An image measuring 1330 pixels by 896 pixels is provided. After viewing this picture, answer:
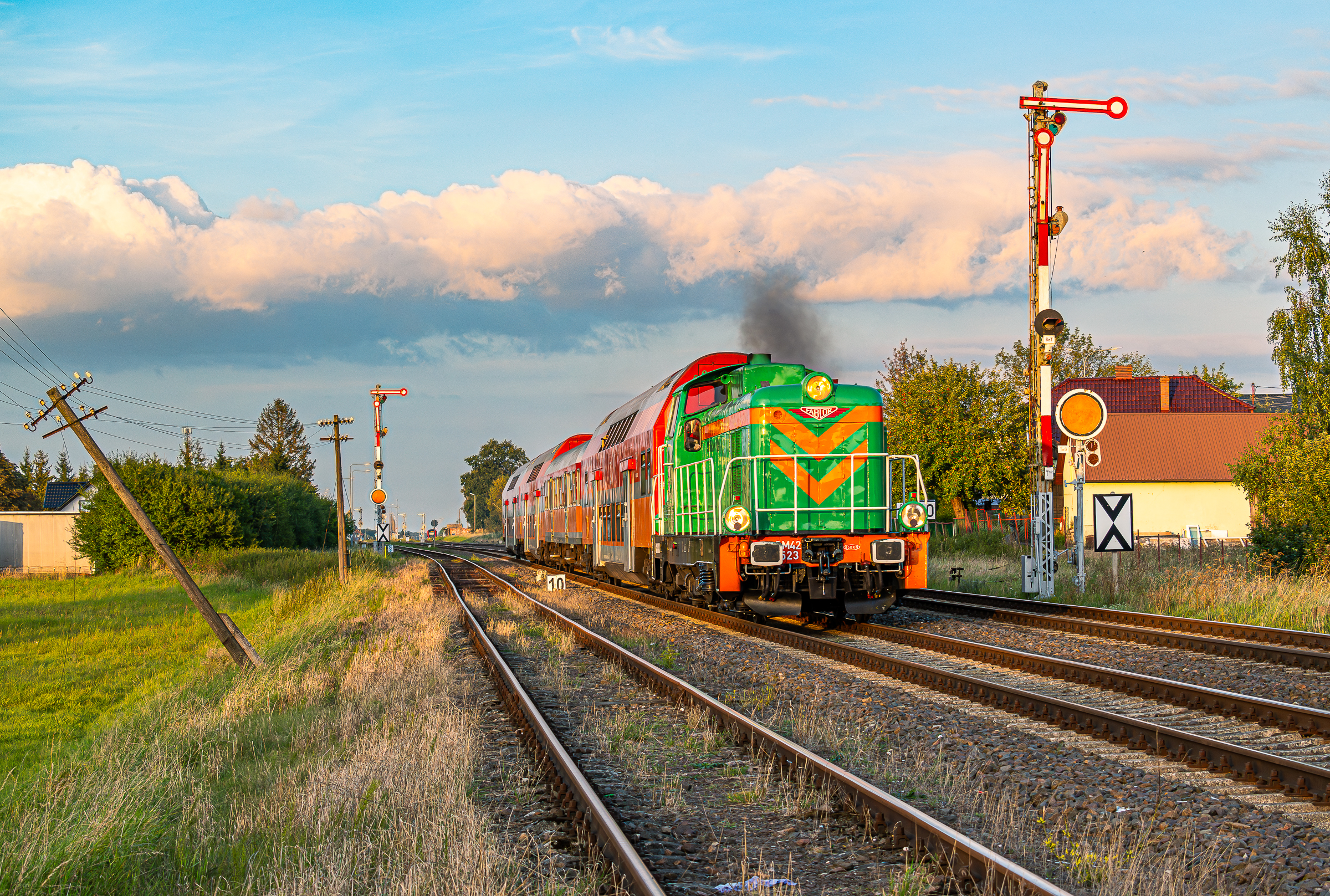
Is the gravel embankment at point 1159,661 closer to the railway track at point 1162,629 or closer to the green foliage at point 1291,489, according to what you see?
the railway track at point 1162,629

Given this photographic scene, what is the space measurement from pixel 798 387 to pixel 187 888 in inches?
451

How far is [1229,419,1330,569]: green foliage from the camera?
21.7m

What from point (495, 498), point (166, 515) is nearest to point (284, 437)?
point (495, 498)

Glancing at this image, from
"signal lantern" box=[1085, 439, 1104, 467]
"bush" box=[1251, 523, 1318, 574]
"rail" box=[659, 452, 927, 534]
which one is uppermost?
"signal lantern" box=[1085, 439, 1104, 467]

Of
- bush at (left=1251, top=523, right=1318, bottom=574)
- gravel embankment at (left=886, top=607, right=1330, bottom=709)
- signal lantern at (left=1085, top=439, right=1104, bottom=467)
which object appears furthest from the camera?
bush at (left=1251, top=523, right=1318, bottom=574)

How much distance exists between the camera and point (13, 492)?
102 metres

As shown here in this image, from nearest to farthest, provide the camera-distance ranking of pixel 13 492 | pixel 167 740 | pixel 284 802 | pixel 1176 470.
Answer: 1. pixel 284 802
2. pixel 167 740
3. pixel 1176 470
4. pixel 13 492

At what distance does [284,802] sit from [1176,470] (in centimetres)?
5300

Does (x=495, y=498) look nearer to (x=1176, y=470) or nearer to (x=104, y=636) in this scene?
(x=1176, y=470)

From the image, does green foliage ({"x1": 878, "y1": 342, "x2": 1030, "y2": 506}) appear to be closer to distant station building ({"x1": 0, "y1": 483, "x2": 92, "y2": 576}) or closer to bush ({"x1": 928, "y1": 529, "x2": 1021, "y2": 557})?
bush ({"x1": 928, "y1": 529, "x2": 1021, "y2": 557})

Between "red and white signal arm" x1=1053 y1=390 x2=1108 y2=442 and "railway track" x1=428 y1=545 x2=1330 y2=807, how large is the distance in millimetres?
6432

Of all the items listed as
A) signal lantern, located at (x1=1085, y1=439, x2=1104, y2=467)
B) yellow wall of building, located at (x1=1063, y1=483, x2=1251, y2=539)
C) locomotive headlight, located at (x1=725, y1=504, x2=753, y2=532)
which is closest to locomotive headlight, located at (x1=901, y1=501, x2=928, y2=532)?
locomotive headlight, located at (x1=725, y1=504, x2=753, y2=532)

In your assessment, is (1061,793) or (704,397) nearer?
(1061,793)

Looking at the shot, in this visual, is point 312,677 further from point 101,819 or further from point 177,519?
point 177,519
